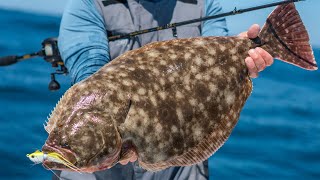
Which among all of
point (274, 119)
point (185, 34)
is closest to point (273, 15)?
point (185, 34)

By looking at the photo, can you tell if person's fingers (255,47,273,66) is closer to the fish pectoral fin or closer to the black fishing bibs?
the black fishing bibs

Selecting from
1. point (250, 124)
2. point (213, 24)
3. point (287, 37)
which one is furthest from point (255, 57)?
point (250, 124)

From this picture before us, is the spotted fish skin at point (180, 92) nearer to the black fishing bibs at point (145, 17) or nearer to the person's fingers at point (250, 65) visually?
the person's fingers at point (250, 65)

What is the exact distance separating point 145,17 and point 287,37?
3.29 ft

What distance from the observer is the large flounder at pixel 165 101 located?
2.50 m

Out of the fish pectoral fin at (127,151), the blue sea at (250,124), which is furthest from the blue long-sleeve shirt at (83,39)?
the blue sea at (250,124)

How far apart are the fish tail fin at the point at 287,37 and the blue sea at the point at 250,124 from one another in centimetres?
479

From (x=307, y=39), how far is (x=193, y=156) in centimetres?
88

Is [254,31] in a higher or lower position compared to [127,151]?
higher

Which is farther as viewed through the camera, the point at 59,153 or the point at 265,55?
the point at 265,55

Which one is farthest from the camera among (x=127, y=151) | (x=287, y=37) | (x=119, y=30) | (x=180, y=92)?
(x=119, y=30)

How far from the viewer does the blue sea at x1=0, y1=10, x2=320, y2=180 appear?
816 cm

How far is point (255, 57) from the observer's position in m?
3.03

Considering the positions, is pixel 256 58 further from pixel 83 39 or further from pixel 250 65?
pixel 83 39
